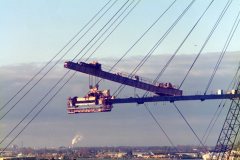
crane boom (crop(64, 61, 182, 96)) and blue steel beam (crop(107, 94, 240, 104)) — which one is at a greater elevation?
crane boom (crop(64, 61, 182, 96))

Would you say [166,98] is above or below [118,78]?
below

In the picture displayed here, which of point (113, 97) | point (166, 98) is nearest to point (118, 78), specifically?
point (113, 97)

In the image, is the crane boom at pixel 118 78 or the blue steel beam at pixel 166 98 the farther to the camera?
the blue steel beam at pixel 166 98

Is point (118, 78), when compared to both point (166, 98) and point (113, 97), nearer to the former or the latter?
point (113, 97)

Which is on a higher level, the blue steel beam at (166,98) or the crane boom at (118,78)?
the crane boom at (118,78)

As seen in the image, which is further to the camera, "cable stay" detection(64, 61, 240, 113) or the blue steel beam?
the blue steel beam

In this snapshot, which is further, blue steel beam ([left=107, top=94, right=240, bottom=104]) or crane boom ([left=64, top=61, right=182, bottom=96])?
blue steel beam ([left=107, top=94, right=240, bottom=104])

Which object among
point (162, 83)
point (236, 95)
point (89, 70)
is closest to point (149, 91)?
point (162, 83)

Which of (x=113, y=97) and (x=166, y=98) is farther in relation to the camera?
(x=166, y=98)
